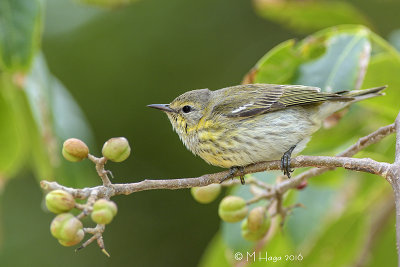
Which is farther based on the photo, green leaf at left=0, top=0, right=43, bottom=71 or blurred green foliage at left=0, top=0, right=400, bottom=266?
blurred green foliage at left=0, top=0, right=400, bottom=266

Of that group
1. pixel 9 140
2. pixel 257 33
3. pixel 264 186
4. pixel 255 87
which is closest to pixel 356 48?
pixel 255 87

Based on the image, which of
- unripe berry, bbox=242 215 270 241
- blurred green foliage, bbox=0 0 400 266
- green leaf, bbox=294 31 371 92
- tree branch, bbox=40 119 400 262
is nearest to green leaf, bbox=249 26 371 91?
green leaf, bbox=294 31 371 92

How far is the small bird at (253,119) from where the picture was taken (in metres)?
3.07

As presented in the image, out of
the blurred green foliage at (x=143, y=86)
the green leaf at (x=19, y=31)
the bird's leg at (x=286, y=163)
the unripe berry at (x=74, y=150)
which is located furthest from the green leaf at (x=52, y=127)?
the blurred green foliage at (x=143, y=86)

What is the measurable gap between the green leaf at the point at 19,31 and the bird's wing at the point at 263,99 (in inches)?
44.8

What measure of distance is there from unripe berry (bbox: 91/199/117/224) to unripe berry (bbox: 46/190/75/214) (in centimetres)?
11

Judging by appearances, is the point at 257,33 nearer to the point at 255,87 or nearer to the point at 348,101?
the point at 255,87

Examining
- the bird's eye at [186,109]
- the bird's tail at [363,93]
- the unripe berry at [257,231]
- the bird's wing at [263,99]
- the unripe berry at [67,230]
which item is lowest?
the unripe berry at [257,231]

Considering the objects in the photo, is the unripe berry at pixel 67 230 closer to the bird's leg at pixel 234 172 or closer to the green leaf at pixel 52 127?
the bird's leg at pixel 234 172

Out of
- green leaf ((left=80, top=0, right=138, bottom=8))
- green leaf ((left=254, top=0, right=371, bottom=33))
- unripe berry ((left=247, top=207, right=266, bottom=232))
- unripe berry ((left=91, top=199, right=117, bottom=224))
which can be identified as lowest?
→ unripe berry ((left=247, top=207, right=266, bottom=232))

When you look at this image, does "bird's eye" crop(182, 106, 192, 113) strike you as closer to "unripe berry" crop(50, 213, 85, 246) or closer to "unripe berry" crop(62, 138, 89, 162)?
"unripe berry" crop(62, 138, 89, 162)

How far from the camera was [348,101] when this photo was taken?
3.14m

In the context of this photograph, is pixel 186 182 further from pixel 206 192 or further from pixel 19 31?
pixel 19 31

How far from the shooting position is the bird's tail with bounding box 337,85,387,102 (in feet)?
9.82
